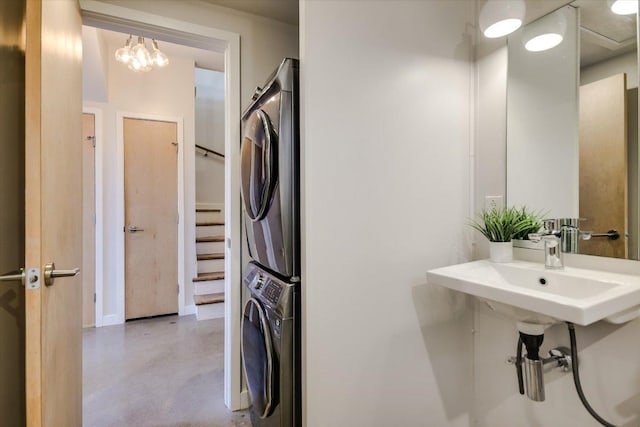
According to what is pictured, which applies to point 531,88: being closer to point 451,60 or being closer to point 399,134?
point 451,60

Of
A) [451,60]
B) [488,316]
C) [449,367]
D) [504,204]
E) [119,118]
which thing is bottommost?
[449,367]

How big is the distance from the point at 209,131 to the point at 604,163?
433 cm

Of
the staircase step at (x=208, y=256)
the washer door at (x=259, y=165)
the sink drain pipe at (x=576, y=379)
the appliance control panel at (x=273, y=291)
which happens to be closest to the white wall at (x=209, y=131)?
the staircase step at (x=208, y=256)

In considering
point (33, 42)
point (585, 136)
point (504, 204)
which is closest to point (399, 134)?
point (504, 204)

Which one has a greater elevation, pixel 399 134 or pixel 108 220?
pixel 399 134

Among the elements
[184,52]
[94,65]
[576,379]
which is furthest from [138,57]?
→ [576,379]

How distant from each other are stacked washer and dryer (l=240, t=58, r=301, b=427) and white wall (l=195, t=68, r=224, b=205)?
3.17 meters

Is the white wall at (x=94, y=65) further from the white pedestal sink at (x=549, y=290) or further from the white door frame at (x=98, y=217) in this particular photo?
the white pedestal sink at (x=549, y=290)

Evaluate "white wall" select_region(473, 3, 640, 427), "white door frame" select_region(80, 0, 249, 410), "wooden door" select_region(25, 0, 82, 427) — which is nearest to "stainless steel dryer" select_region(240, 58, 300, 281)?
"white door frame" select_region(80, 0, 249, 410)

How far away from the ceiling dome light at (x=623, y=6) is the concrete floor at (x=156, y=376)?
249 centimetres

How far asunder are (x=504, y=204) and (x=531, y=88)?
1.71 feet

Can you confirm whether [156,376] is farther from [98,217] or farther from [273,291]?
[98,217]

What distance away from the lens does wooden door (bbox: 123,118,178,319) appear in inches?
132

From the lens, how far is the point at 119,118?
3.26 metres
